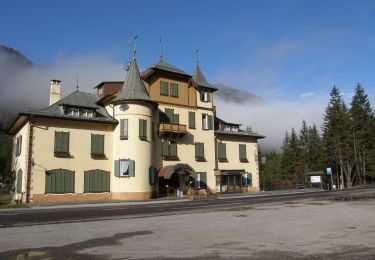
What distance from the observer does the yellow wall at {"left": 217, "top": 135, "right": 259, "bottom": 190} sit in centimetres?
4691

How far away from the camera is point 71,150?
35.2 meters

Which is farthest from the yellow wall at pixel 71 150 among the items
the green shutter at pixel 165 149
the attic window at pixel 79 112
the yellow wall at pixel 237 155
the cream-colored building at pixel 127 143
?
the yellow wall at pixel 237 155

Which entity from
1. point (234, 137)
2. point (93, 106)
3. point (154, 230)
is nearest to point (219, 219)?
point (154, 230)

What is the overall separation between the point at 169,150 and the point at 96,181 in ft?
28.0

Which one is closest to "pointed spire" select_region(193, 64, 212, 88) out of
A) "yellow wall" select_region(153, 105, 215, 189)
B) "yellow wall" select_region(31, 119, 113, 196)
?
"yellow wall" select_region(153, 105, 215, 189)

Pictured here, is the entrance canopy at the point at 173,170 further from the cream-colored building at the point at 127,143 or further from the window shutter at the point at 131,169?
the window shutter at the point at 131,169

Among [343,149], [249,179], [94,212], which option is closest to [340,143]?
[343,149]

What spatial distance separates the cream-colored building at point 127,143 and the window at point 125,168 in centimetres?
9

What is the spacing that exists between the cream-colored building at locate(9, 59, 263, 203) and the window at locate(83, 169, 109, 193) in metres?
0.09

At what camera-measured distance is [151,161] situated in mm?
37750

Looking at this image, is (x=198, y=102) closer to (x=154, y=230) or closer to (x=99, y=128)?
(x=99, y=128)

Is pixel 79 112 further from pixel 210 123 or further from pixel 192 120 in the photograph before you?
pixel 210 123

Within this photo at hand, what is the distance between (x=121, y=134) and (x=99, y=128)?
7.46 ft

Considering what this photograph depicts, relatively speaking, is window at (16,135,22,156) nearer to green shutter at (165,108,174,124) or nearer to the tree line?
green shutter at (165,108,174,124)
